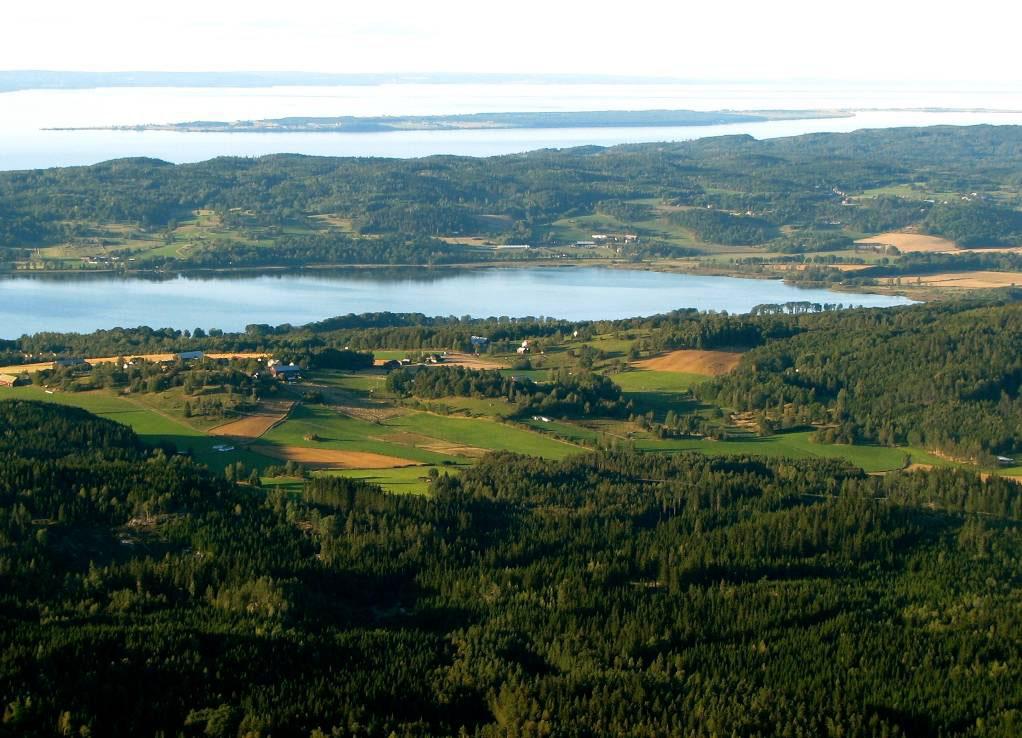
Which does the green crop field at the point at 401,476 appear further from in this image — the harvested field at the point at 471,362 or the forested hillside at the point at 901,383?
Answer: the harvested field at the point at 471,362

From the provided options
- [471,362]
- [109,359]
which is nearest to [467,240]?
[471,362]

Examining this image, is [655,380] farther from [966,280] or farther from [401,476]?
[966,280]

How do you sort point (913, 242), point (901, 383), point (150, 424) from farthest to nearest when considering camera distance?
point (913, 242), point (901, 383), point (150, 424)

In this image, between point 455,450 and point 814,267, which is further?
point 814,267

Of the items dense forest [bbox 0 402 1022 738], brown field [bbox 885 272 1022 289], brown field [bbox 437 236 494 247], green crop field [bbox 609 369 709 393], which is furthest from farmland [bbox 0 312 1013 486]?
brown field [bbox 437 236 494 247]

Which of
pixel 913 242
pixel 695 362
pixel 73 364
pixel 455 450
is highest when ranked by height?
pixel 913 242

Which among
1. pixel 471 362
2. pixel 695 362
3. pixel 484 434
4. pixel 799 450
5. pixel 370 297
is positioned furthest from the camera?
pixel 370 297

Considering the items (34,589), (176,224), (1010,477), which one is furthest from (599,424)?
(176,224)
